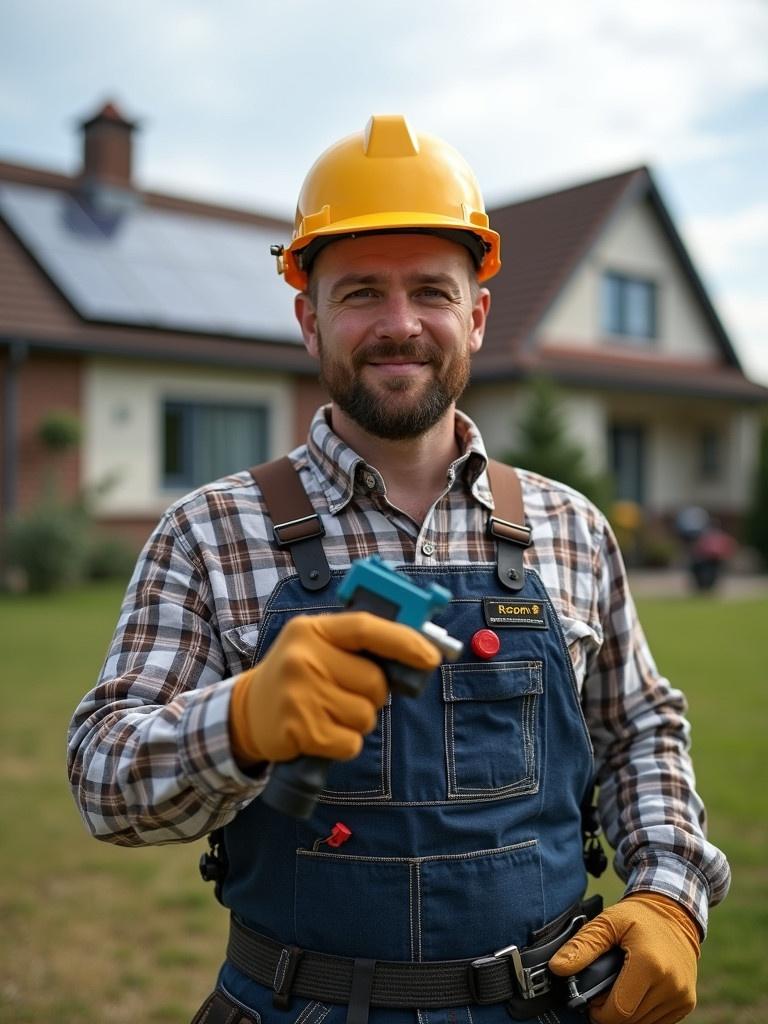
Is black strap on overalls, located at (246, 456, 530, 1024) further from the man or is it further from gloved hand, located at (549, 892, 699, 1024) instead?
gloved hand, located at (549, 892, 699, 1024)

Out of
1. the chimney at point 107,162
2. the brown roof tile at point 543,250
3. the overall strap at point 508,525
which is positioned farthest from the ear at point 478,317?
the chimney at point 107,162

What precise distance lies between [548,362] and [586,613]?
52.4 feet

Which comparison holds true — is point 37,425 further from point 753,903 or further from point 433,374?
point 433,374

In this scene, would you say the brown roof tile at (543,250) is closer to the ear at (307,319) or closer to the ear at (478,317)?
the ear at (478,317)


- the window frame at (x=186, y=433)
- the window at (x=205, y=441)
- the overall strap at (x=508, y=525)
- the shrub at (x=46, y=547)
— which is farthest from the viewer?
the window at (x=205, y=441)

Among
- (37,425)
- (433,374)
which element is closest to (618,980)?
(433,374)

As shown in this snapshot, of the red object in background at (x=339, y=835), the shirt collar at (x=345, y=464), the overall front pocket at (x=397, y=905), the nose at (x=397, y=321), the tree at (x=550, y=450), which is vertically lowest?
the overall front pocket at (x=397, y=905)

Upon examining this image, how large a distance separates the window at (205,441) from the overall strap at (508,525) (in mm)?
13678

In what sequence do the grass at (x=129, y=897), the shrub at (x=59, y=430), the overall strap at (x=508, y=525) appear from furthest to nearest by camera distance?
the shrub at (x=59, y=430) → the grass at (x=129, y=897) → the overall strap at (x=508, y=525)

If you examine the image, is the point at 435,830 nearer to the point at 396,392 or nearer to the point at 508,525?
the point at 508,525

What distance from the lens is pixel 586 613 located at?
2240mm

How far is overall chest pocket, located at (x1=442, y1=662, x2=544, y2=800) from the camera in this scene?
1910 millimetres

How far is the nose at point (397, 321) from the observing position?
210 centimetres

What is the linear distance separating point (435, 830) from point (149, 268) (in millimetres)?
15580
